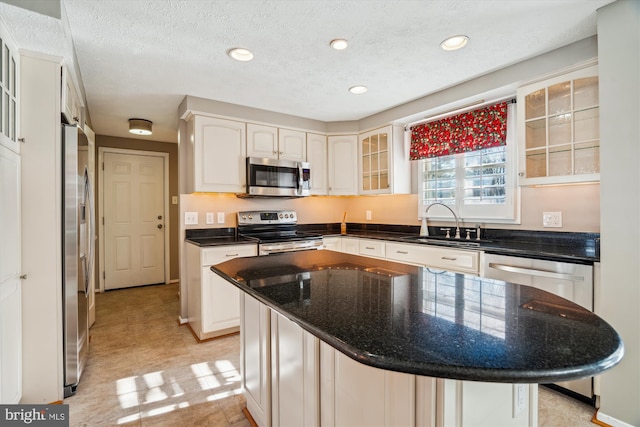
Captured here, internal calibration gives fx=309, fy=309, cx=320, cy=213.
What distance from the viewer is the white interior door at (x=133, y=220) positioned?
15.4ft

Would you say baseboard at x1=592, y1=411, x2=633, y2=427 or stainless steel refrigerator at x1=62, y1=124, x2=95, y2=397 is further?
stainless steel refrigerator at x1=62, y1=124, x2=95, y2=397

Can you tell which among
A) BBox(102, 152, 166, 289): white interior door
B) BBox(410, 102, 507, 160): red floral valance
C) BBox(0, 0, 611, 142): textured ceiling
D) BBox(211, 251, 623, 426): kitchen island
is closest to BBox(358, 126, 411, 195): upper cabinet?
BBox(410, 102, 507, 160): red floral valance

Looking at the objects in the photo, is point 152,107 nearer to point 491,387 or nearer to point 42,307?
point 42,307

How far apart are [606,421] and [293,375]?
6.00 ft

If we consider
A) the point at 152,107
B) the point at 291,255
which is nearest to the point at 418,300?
the point at 291,255

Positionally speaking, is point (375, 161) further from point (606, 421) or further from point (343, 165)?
point (606, 421)

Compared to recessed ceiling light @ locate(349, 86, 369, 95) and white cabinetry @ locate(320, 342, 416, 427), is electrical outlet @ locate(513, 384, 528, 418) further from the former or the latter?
recessed ceiling light @ locate(349, 86, 369, 95)

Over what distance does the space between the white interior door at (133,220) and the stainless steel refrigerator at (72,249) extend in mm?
2917

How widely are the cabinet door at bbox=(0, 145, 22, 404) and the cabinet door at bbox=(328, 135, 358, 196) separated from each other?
2.94 metres

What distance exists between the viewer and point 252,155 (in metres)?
3.42

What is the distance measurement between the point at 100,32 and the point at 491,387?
272cm

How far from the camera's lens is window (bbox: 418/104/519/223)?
2.80 metres

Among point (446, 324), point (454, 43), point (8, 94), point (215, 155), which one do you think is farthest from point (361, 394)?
point (215, 155)

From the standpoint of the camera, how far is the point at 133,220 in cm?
486
